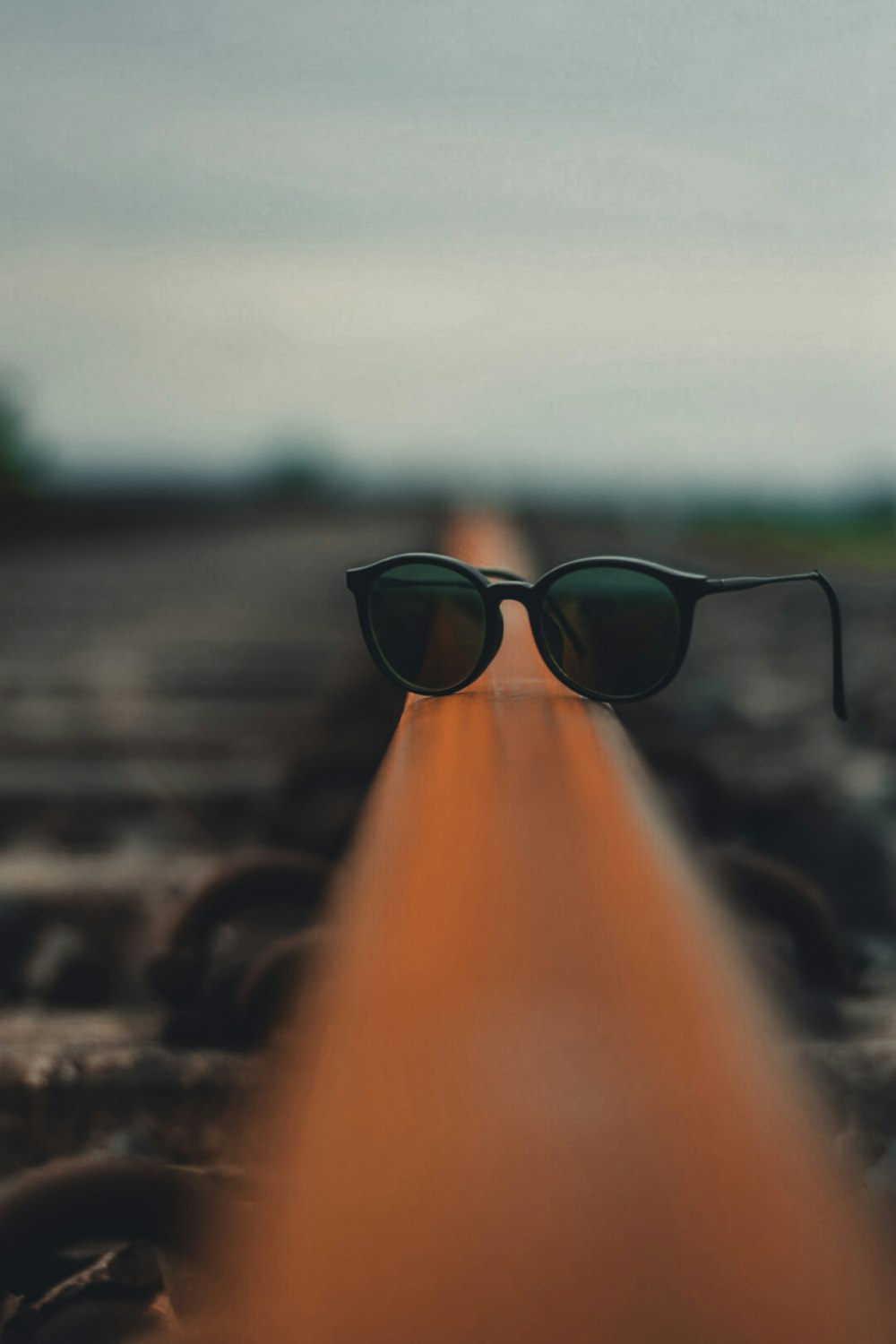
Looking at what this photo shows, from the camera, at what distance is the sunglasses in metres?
1.89

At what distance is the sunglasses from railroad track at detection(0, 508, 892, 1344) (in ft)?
0.79

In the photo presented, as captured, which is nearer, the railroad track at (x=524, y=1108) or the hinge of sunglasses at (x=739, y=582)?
the railroad track at (x=524, y=1108)

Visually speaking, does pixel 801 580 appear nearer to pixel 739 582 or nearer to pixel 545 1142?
Answer: pixel 739 582

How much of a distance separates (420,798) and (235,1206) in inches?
21.6

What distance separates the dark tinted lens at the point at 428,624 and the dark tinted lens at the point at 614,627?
117mm

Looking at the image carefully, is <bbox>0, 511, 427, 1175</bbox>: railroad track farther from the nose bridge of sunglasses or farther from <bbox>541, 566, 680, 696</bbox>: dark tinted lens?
<bbox>541, 566, 680, 696</bbox>: dark tinted lens

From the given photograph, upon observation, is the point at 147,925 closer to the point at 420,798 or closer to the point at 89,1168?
the point at 420,798

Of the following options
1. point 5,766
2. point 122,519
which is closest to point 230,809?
point 5,766

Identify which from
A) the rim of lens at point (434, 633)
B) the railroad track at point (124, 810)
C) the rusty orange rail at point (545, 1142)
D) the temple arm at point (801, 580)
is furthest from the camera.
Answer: the rim of lens at point (434, 633)

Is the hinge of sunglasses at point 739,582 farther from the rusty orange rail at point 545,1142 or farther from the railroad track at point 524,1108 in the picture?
the rusty orange rail at point 545,1142

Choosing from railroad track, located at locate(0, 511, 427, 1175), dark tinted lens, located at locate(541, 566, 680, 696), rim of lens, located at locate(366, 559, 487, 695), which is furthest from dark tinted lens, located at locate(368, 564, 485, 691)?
railroad track, located at locate(0, 511, 427, 1175)

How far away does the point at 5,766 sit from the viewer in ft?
12.5

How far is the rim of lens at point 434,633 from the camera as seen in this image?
6.35 ft

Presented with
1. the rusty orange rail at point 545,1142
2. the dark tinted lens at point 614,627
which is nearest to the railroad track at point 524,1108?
the rusty orange rail at point 545,1142
